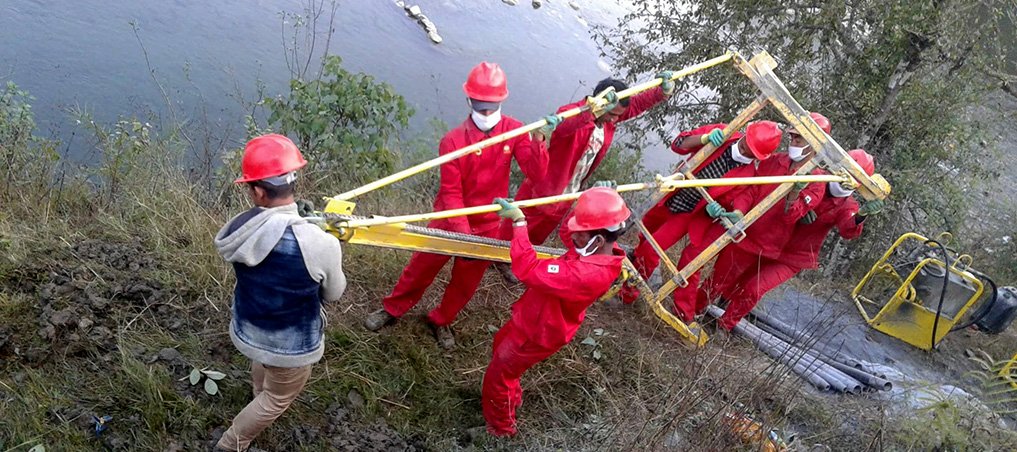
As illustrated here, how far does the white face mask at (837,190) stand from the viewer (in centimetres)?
429

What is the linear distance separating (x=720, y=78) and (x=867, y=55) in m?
1.46

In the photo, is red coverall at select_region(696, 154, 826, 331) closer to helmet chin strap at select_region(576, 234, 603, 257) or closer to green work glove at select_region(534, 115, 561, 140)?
green work glove at select_region(534, 115, 561, 140)

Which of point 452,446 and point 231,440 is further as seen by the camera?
point 452,446

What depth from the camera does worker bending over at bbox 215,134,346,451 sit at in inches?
89.7

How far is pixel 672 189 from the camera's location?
144 inches

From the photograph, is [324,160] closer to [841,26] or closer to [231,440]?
[231,440]

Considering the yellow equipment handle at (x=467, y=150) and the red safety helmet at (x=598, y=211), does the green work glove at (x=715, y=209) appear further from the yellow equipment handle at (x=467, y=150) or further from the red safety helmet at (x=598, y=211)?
the red safety helmet at (x=598, y=211)

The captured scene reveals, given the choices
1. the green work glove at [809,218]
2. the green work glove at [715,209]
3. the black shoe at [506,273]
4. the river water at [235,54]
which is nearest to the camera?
the green work glove at [715,209]

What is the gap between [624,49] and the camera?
8.25 m

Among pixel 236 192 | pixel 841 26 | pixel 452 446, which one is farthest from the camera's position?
pixel 841 26

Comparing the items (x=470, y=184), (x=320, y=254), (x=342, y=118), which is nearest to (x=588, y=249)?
(x=470, y=184)

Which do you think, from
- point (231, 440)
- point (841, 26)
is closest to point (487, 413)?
point (231, 440)

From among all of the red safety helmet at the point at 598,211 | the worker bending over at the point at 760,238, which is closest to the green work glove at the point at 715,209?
the worker bending over at the point at 760,238

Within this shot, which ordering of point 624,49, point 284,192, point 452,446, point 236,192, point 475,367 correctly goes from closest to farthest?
point 284,192 < point 452,446 < point 475,367 < point 236,192 < point 624,49
